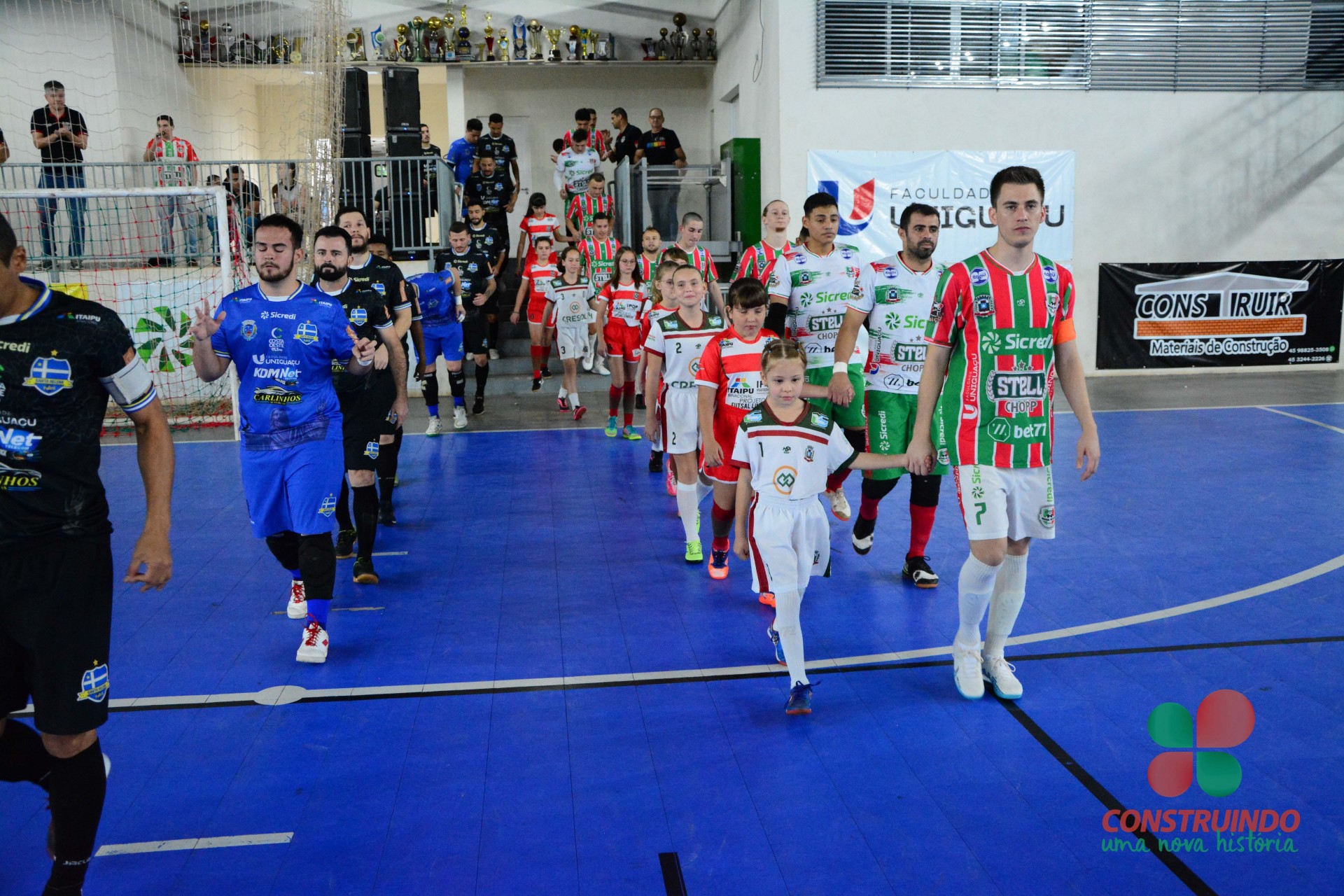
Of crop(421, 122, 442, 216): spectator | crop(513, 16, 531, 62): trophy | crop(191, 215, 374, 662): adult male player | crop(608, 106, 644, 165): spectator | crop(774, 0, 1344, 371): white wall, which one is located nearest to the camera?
crop(191, 215, 374, 662): adult male player

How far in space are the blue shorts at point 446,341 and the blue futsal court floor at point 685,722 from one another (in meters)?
3.86

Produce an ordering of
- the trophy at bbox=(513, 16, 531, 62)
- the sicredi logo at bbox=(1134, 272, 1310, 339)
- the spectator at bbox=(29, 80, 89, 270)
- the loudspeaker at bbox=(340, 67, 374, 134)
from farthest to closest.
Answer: the trophy at bbox=(513, 16, 531, 62) < the sicredi logo at bbox=(1134, 272, 1310, 339) < the loudspeaker at bbox=(340, 67, 374, 134) < the spectator at bbox=(29, 80, 89, 270)

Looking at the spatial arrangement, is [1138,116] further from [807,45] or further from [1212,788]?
[1212,788]

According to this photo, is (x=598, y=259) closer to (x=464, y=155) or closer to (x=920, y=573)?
(x=464, y=155)

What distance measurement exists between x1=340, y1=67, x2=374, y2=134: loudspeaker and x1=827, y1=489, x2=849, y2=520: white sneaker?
32.0 feet

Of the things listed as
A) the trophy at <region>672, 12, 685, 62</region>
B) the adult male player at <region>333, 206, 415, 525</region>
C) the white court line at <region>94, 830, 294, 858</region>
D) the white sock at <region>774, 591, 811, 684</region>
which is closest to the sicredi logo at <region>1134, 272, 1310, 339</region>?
the trophy at <region>672, 12, 685, 62</region>

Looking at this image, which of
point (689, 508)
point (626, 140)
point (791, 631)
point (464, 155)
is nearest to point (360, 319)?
point (689, 508)

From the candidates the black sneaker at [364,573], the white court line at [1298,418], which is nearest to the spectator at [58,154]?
the black sneaker at [364,573]

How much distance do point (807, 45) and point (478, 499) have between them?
892cm

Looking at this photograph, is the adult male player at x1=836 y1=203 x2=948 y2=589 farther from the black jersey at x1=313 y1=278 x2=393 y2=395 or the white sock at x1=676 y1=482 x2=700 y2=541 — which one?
the black jersey at x1=313 y1=278 x2=393 y2=395

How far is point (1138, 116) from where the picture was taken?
15.0 m

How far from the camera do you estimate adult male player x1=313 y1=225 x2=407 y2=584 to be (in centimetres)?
591

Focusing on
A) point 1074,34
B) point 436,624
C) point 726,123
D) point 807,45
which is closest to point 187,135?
point 726,123

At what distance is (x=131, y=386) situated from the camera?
2.96 meters
